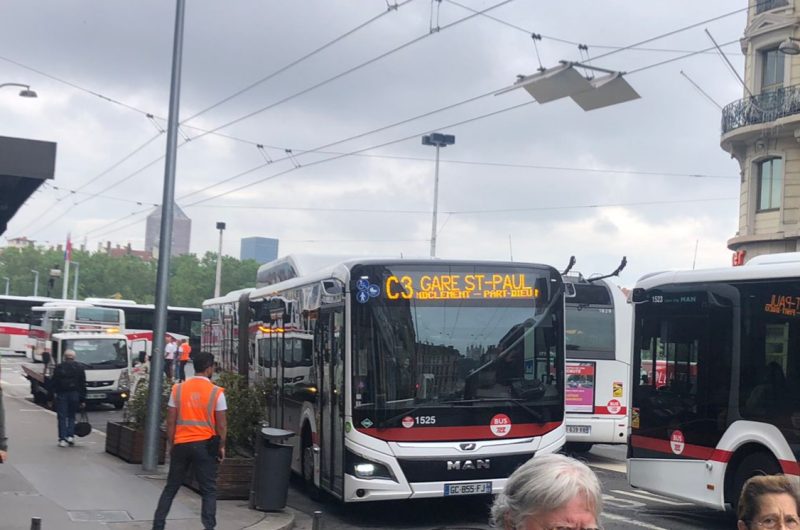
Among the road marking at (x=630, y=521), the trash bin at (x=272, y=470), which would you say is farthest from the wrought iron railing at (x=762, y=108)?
the trash bin at (x=272, y=470)

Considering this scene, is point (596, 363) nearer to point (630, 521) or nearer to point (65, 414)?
point (630, 521)

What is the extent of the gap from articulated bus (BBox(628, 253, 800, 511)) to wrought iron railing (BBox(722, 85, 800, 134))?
77.4 feet

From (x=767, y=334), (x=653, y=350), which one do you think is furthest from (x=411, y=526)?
(x=767, y=334)

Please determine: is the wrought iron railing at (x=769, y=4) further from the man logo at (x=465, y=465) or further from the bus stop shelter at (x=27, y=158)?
the bus stop shelter at (x=27, y=158)

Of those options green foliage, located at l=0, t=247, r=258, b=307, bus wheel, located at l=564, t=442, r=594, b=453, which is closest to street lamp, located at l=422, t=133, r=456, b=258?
bus wheel, located at l=564, t=442, r=594, b=453

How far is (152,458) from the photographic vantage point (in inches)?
624

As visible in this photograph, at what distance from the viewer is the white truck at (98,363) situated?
101 ft

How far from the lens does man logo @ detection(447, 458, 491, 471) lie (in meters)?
12.2

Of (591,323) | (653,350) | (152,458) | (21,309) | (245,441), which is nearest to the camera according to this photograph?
(653,350)

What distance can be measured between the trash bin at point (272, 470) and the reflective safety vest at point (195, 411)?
1816mm

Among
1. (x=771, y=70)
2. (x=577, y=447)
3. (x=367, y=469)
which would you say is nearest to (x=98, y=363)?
(x=577, y=447)

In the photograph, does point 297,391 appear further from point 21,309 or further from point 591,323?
point 21,309

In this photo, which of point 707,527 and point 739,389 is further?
point 707,527

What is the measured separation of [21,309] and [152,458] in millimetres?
47559
